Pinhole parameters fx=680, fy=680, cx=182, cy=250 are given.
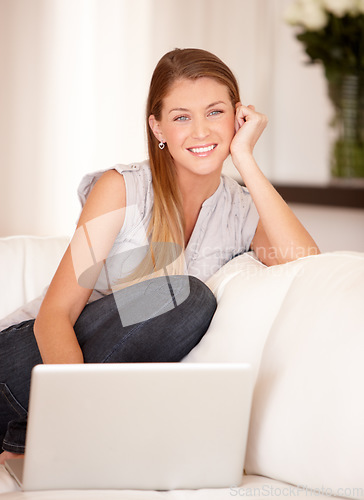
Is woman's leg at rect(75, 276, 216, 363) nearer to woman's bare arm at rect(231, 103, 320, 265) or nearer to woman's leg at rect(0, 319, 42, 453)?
woman's leg at rect(0, 319, 42, 453)

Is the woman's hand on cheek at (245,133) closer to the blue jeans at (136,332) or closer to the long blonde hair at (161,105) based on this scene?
the long blonde hair at (161,105)

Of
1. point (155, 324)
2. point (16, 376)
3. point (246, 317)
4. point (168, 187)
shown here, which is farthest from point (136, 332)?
point (168, 187)

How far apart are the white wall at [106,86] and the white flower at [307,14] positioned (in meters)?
0.18

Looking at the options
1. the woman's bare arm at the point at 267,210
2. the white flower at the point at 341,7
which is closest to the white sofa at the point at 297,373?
the woman's bare arm at the point at 267,210

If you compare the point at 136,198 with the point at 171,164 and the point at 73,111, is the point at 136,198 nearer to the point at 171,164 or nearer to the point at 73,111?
the point at 171,164

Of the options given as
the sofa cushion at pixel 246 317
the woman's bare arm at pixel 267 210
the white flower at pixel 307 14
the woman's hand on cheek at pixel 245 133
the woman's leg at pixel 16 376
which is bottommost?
the woman's leg at pixel 16 376

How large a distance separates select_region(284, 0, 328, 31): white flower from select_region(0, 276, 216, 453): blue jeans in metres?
1.62

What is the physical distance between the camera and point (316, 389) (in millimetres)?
1076

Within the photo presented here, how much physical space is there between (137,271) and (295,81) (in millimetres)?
1687

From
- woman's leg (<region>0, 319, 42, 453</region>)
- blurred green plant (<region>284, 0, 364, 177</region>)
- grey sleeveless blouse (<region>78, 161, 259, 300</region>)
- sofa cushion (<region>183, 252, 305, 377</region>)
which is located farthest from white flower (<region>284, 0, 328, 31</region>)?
woman's leg (<region>0, 319, 42, 453</region>)

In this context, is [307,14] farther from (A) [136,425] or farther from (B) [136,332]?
(A) [136,425]

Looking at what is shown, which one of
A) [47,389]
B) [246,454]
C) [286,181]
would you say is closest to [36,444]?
[47,389]

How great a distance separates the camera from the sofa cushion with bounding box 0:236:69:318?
72.0 inches

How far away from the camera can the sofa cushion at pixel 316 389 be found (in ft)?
3.37
